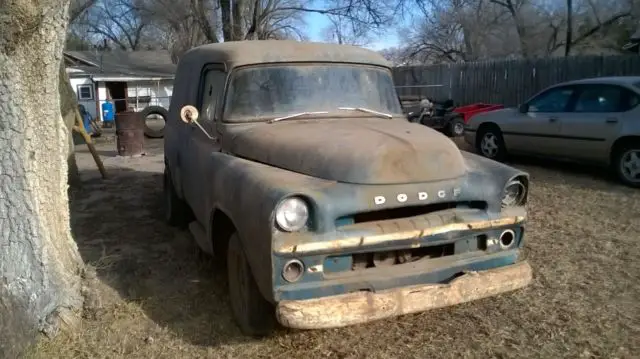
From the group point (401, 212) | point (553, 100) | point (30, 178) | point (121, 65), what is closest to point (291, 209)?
point (401, 212)

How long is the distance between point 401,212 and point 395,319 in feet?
3.00

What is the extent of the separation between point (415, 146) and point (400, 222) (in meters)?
0.54

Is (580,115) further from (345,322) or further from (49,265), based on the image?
(49,265)

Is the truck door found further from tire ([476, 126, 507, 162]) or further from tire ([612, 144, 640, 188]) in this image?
tire ([476, 126, 507, 162])

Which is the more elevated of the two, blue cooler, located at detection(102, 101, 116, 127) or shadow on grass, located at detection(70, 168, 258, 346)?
blue cooler, located at detection(102, 101, 116, 127)

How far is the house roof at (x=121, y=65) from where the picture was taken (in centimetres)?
3250

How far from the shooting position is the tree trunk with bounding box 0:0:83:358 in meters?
3.51

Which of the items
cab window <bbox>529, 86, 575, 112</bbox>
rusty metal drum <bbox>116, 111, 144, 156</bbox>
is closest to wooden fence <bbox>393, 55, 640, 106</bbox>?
cab window <bbox>529, 86, 575, 112</bbox>

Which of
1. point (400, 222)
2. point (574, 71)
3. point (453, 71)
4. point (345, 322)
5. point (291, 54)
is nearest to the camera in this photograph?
point (345, 322)

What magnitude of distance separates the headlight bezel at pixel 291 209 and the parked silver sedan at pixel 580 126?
659 centimetres

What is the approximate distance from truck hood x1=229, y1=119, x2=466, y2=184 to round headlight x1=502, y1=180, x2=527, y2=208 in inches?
15.3

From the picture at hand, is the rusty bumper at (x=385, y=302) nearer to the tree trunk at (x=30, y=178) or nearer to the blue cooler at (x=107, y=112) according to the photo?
the tree trunk at (x=30, y=178)

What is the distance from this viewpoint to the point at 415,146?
3736 millimetres

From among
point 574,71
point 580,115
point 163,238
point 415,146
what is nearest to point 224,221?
point 415,146
